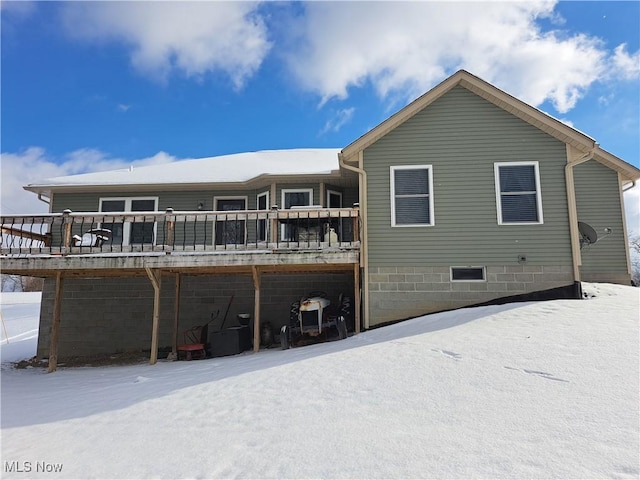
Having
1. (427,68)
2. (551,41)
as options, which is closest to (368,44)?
(427,68)

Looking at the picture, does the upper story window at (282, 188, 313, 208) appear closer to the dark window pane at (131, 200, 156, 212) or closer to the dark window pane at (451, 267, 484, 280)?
the dark window pane at (131, 200, 156, 212)

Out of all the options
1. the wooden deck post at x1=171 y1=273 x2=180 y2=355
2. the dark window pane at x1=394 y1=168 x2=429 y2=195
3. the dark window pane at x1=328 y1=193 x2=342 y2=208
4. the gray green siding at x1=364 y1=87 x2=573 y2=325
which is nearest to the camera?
the gray green siding at x1=364 y1=87 x2=573 y2=325

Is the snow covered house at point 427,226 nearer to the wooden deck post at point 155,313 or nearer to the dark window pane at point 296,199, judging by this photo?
the wooden deck post at point 155,313

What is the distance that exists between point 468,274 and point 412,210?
194cm

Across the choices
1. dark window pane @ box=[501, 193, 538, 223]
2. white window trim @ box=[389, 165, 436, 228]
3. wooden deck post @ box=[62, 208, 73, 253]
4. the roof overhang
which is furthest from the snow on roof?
dark window pane @ box=[501, 193, 538, 223]

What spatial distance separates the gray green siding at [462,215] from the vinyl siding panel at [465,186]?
23 millimetres

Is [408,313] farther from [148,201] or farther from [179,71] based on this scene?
[179,71]

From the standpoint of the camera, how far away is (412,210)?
9.30 m

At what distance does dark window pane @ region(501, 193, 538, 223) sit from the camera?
900 cm

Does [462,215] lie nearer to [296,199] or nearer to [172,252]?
[296,199]

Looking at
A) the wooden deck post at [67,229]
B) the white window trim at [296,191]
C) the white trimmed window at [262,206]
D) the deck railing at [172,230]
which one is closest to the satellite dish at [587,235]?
the deck railing at [172,230]

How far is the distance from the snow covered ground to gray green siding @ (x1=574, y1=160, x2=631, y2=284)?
414 cm

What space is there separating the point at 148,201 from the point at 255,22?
6.39m

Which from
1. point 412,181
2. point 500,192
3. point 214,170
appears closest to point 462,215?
point 500,192
